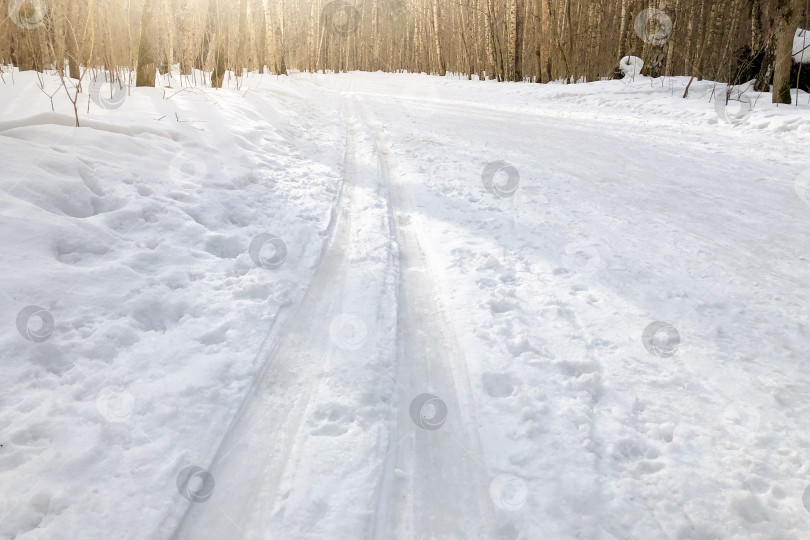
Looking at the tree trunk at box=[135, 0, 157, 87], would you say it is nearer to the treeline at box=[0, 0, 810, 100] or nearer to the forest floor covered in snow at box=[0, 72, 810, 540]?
the treeline at box=[0, 0, 810, 100]

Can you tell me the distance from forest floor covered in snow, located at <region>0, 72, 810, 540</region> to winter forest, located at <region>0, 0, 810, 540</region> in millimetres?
11

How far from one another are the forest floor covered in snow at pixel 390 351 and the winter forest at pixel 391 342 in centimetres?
1

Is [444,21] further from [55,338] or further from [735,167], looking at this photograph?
[55,338]

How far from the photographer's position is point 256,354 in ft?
6.97

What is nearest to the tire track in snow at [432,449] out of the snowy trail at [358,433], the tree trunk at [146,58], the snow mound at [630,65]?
the snowy trail at [358,433]

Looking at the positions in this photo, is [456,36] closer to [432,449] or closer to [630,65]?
[630,65]

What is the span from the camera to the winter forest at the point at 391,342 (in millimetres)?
1446

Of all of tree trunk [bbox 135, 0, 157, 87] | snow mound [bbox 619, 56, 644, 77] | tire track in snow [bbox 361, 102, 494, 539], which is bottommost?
tire track in snow [bbox 361, 102, 494, 539]

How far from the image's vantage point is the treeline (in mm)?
7648

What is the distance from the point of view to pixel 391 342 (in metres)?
2.21

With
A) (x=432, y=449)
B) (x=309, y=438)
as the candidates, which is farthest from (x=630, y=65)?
(x=309, y=438)

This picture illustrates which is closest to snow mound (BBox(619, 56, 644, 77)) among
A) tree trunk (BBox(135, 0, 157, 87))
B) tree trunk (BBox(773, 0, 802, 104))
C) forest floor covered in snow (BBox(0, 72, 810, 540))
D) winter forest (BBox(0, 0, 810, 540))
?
tree trunk (BBox(773, 0, 802, 104))

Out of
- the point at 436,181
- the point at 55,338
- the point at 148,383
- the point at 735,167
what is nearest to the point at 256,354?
the point at 148,383

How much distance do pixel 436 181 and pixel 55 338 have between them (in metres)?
→ 3.51
